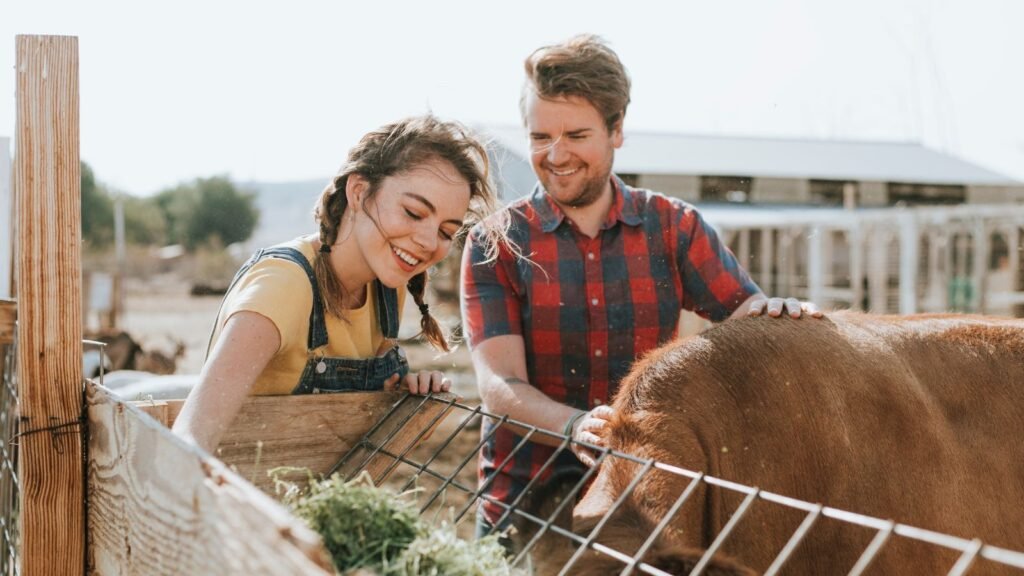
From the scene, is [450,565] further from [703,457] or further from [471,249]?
[471,249]

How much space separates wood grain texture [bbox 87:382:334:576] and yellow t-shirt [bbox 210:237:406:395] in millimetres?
439

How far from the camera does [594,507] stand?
2371 millimetres

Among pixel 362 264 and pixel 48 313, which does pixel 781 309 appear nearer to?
pixel 362 264

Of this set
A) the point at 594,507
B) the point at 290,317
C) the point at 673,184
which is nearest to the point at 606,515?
the point at 594,507

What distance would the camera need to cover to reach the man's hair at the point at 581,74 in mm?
3604

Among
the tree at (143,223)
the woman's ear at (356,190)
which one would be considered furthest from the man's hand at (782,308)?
the tree at (143,223)

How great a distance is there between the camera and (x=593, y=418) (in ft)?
8.99

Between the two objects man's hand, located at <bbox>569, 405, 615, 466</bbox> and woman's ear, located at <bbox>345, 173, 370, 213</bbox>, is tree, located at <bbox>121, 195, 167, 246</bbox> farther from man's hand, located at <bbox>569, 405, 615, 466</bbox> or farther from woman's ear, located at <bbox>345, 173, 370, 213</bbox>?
man's hand, located at <bbox>569, 405, 615, 466</bbox>

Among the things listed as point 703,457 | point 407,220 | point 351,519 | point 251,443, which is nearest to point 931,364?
point 703,457

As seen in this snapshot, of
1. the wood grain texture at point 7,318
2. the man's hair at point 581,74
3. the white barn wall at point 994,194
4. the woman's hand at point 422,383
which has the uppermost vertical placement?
the man's hair at point 581,74

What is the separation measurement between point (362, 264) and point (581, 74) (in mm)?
1222

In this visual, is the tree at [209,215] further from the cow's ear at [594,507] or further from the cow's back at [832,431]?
the cow's ear at [594,507]

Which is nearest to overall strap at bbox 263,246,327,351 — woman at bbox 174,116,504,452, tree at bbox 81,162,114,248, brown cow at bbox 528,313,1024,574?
woman at bbox 174,116,504,452

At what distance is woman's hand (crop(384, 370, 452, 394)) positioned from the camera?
286 cm
